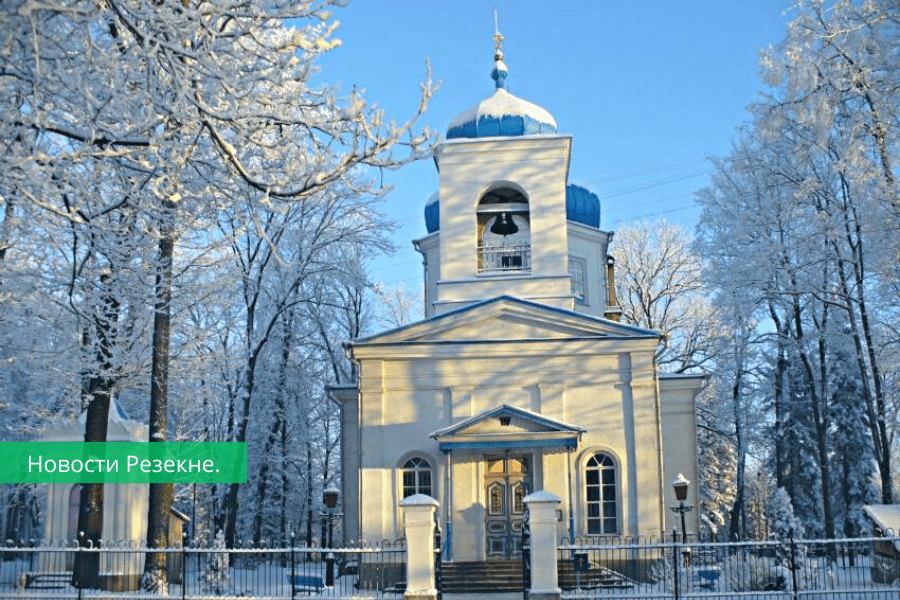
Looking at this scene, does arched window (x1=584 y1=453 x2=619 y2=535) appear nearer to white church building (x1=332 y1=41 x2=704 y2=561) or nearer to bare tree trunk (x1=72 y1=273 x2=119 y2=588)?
white church building (x1=332 y1=41 x2=704 y2=561)

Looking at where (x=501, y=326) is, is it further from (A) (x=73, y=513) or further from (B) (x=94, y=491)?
(A) (x=73, y=513)

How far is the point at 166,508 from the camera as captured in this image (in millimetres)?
16859

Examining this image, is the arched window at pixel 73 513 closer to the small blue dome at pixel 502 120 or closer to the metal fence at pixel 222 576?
the metal fence at pixel 222 576

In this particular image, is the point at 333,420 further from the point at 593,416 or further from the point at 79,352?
the point at 79,352

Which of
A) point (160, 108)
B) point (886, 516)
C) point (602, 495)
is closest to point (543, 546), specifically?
point (602, 495)

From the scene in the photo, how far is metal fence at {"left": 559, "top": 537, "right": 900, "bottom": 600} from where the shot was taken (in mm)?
14883

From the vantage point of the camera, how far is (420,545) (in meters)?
15.0

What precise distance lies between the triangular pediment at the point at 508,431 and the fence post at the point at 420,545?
4.68 metres

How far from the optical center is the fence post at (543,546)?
15102mm

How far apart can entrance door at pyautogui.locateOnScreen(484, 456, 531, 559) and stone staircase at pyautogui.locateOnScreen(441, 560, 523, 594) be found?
0.81 metres

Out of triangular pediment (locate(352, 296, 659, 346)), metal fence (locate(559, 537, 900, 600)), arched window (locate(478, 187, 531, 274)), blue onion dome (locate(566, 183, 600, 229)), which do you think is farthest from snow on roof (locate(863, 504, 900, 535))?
blue onion dome (locate(566, 183, 600, 229))

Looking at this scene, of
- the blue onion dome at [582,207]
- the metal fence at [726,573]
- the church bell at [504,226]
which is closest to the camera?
the metal fence at [726,573]

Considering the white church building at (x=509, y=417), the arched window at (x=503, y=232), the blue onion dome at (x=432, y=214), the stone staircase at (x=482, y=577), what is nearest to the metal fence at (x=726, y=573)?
the white church building at (x=509, y=417)

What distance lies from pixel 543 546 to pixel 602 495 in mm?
5659
